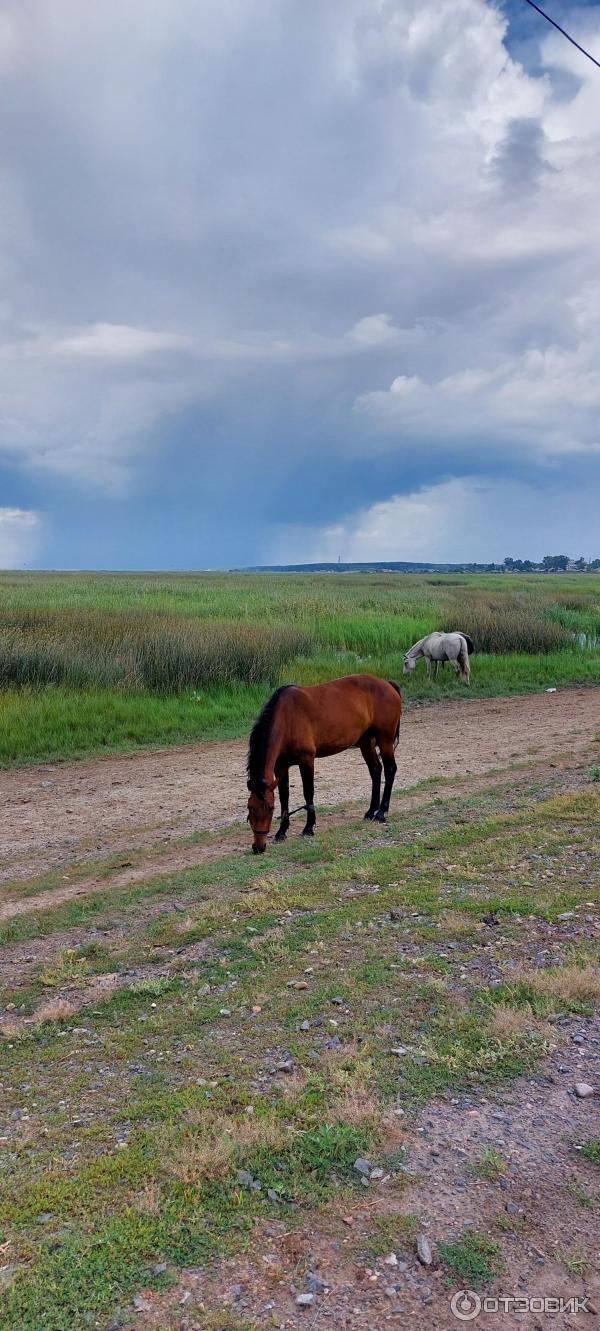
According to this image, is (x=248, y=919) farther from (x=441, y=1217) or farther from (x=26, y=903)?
(x=441, y=1217)

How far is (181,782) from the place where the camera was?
32.9ft

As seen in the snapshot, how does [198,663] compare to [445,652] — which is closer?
[198,663]

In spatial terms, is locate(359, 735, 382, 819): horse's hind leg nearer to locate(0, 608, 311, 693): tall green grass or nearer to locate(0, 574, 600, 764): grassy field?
locate(0, 574, 600, 764): grassy field

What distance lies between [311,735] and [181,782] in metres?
3.31

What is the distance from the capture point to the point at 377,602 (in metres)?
32.5

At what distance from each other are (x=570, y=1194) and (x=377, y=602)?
1193 inches

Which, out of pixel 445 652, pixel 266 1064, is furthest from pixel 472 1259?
pixel 445 652

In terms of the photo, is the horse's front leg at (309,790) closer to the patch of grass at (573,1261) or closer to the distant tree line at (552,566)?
the patch of grass at (573,1261)

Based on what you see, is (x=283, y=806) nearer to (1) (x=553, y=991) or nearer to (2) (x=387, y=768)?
(2) (x=387, y=768)

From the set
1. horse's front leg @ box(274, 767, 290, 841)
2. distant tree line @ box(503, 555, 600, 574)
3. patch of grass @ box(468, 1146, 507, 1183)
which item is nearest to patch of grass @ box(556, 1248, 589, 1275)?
patch of grass @ box(468, 1146, 507, 1183)

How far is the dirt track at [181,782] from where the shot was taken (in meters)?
7.97

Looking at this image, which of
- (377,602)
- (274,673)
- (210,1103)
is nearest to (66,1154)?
(210,1103)

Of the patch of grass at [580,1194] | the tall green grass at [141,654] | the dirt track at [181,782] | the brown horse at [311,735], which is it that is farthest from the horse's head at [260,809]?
the tall green grass at [141,654]

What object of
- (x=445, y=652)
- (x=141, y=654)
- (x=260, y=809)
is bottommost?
(x=260, y=809)
